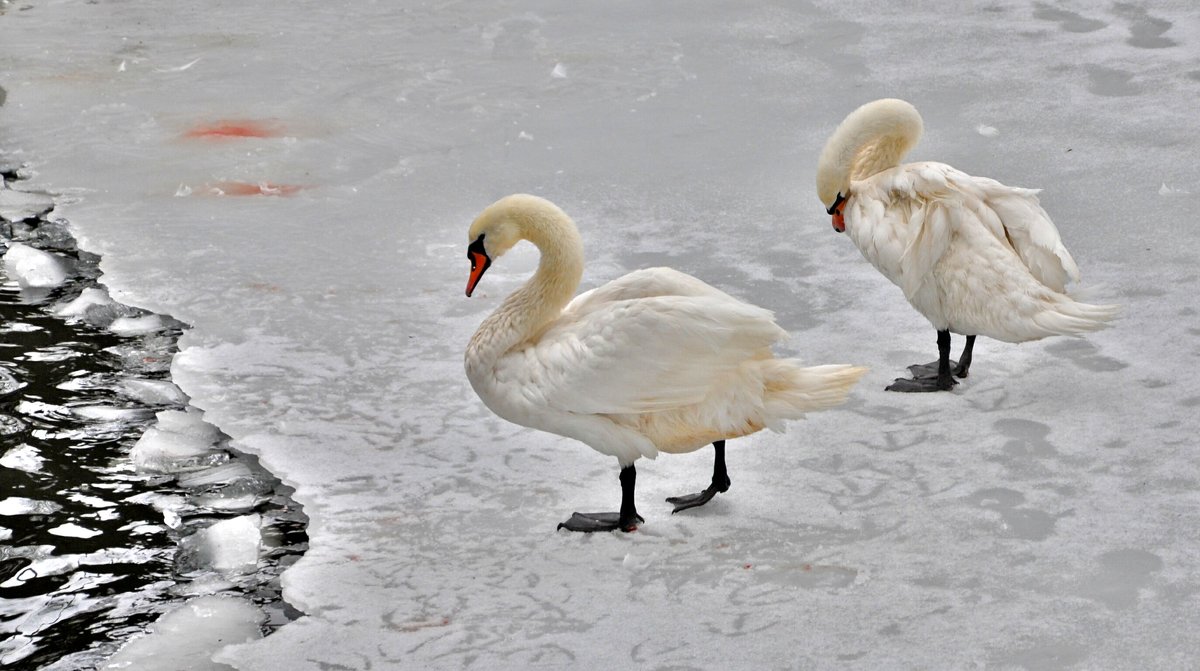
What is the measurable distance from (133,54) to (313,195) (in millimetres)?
2663

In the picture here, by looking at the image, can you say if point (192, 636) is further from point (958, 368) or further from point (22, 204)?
point (22, 204)

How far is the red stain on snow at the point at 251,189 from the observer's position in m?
6.79

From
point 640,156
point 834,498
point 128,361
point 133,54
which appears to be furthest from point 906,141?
point 133,54

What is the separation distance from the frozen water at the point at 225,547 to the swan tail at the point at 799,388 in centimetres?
147

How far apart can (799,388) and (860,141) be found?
1.39m

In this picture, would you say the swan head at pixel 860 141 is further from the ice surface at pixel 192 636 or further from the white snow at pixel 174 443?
the ice surface at pixel 192 636

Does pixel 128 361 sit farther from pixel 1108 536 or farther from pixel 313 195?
pixel 1108 536

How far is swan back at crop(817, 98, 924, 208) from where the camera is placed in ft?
16.5

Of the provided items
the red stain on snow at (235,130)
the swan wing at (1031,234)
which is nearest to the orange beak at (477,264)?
the swan wing at (1031,234)

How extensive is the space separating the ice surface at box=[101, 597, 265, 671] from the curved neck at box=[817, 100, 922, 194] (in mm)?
2525

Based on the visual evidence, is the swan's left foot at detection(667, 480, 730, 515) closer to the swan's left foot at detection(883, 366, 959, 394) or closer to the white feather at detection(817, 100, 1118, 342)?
the swan's left foot at detection(883, 366, 959, 394)

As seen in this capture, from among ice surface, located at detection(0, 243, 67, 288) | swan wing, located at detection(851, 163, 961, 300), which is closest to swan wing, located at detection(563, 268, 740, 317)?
swan wing, located at detection(851, 163, 961, 300)

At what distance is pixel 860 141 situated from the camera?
5.07 metres

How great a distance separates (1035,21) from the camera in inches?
345
